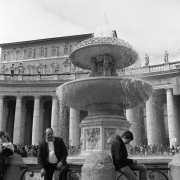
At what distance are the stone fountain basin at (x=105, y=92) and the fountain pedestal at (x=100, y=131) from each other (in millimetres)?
974

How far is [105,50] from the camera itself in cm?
1602

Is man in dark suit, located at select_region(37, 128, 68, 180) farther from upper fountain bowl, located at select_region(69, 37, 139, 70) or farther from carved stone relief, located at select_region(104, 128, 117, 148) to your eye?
upper fountain bowl, located at select_region(69, 37, 139, 70)

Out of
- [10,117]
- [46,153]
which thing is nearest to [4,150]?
[46,153]

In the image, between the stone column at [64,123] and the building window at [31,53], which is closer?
the stone column at [64,123]

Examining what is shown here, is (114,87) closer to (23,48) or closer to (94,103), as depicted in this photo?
(94,103)

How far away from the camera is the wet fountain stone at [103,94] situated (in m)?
14.2

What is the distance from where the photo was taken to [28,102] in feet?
181

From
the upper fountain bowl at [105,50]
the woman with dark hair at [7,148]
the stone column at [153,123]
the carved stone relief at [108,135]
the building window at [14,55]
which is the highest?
the building window at [14,55]

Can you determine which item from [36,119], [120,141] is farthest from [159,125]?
[120,141]

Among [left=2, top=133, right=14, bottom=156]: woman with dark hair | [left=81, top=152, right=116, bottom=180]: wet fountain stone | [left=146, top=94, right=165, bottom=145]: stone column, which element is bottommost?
[left=81, top=152, right=116, bottom=180]: wet fountain stone

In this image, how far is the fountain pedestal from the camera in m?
15.0

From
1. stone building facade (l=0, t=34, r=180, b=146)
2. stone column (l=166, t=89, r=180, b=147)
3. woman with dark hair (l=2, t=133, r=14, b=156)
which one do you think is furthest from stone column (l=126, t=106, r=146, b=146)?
woman with dark hair (l=2, t=133, r=14, b=156)

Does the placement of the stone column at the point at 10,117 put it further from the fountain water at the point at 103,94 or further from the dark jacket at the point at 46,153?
the dark jacket at the point at 46,153

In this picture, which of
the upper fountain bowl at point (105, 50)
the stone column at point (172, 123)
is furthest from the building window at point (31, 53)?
the upper fountain bowl at point (105, 50)
